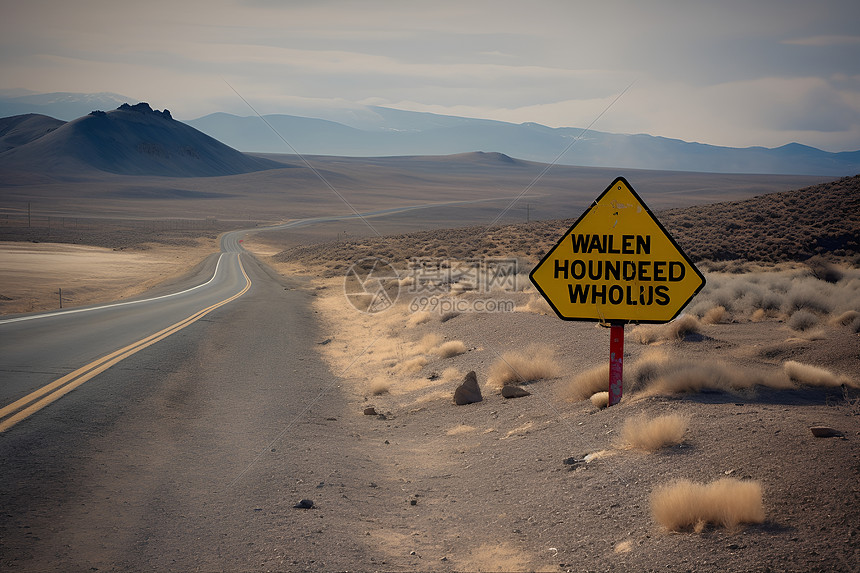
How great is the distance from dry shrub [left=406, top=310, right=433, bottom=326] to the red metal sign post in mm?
12193

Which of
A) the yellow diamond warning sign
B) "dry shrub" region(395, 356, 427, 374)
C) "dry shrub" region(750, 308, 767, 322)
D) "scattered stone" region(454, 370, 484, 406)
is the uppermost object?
the yellow diamond warning sign

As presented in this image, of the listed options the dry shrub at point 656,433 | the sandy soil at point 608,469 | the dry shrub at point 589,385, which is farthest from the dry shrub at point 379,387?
the dry shrub at point 656,433

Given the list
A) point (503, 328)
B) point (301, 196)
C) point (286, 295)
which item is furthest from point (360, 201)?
point (503, 328)

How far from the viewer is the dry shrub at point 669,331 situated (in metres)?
12.1

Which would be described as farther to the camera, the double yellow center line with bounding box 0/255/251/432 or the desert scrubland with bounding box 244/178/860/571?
the double yellow center line with bounding box 0/255/251/432

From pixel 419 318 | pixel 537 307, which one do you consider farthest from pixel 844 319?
pixel 419 318

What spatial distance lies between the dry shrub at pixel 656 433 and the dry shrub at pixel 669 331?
6.46 metres

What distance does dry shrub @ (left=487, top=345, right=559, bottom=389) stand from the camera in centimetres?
1006

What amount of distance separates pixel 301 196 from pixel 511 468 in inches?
7456

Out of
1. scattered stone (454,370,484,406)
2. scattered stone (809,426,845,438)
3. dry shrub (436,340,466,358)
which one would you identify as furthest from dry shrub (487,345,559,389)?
scattered stone (809,426,845,438)

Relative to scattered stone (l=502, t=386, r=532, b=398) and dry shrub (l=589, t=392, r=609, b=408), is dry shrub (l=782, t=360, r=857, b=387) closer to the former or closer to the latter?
dry shrub (l=589, t=392, r=609, b=408)

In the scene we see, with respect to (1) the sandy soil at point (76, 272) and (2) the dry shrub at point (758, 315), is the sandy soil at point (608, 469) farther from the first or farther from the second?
(1) the sandy soil at point (76, 272)

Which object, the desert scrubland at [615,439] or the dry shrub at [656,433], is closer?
the desert scrubland at [615,439]

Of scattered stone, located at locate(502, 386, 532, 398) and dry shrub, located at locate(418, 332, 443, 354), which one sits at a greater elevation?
scattered stone, located at locate(502, 386, 532, 398)
